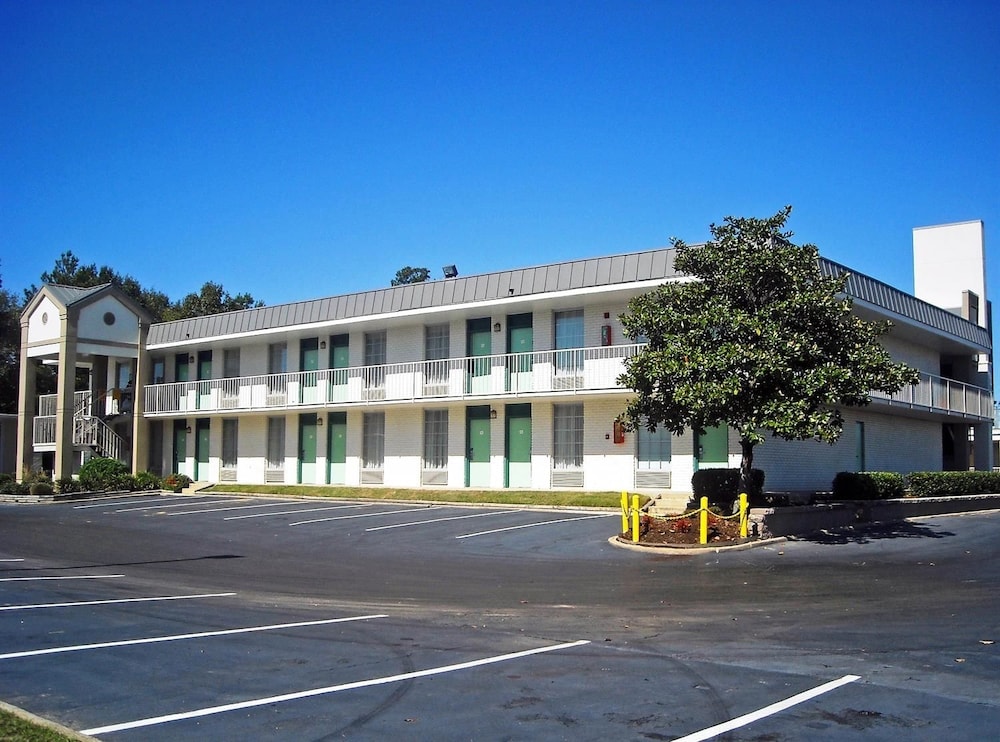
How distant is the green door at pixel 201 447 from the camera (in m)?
39.4

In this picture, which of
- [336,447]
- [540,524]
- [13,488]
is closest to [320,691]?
[540,524]

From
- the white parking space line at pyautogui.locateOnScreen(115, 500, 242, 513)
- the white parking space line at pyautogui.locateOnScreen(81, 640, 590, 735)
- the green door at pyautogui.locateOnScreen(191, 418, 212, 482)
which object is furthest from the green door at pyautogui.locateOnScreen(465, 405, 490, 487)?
the white parking space line at pyautogui.locateOnScreen(81, 640, 590, 735)

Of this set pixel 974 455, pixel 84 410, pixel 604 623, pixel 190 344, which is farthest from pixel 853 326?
pixel 84 410

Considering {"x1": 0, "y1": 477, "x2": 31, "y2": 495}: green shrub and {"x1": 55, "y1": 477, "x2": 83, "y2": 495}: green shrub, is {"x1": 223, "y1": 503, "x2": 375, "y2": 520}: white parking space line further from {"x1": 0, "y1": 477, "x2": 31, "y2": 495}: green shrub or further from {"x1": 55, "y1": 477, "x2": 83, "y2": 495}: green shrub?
{"x1": 0, "y1": 477, "x2": 31, "y2": 495}: green shrub

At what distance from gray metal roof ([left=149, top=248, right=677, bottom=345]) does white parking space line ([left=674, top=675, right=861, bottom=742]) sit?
18.9 metres

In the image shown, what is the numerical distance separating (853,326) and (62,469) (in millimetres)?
31605

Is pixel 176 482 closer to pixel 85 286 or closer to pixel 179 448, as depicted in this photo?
pixel 179 448

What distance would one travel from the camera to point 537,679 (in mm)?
7637

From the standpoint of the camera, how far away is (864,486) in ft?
83.7

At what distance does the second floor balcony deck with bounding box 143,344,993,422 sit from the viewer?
27953 mm

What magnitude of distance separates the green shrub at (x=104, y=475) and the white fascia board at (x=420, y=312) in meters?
5.67

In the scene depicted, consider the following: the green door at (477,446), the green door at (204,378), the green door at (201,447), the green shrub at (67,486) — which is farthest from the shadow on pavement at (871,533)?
the green shrub at (67,486)

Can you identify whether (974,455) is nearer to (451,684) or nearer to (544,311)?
(544,311)

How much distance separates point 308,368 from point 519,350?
395 inches
